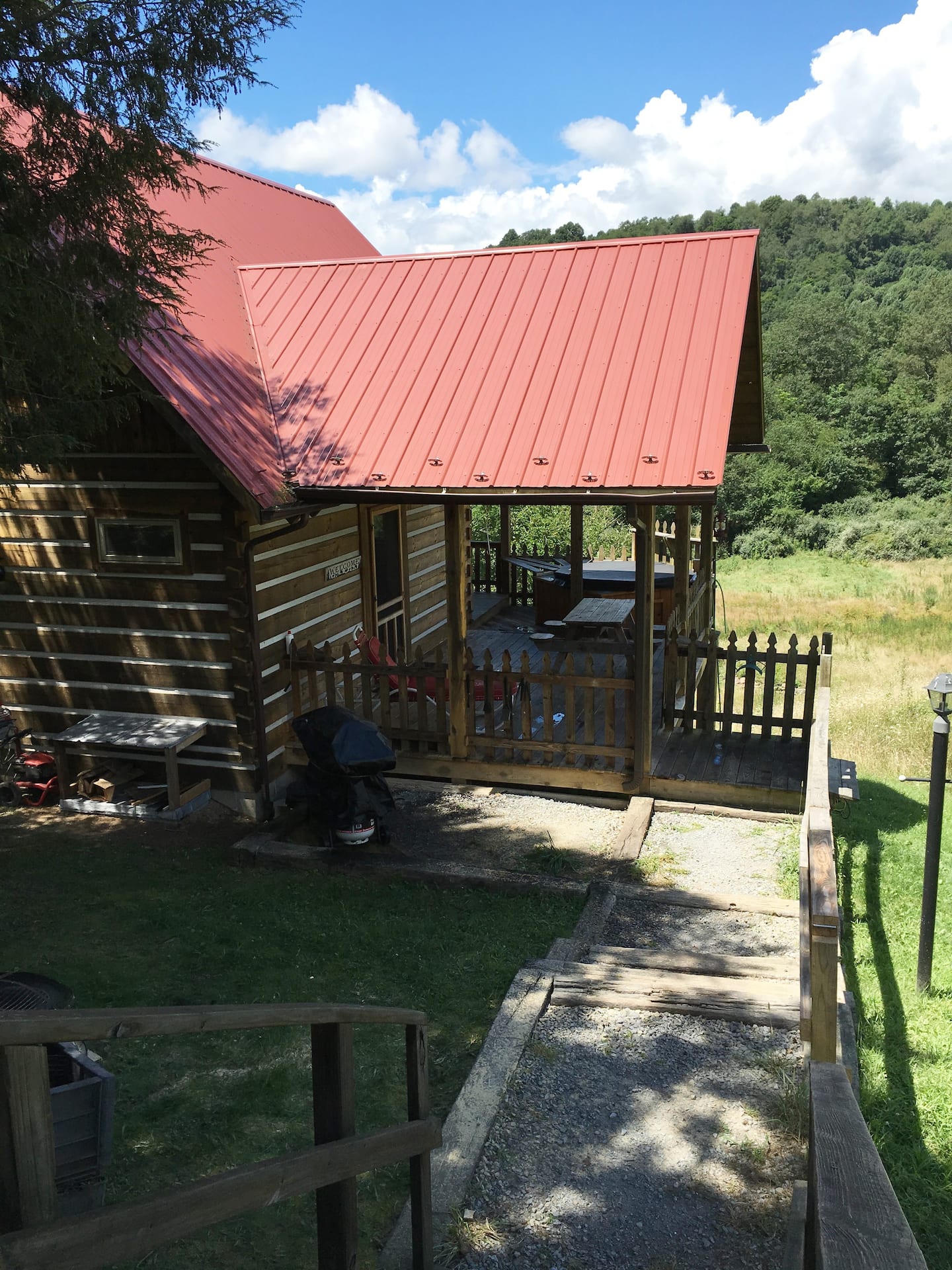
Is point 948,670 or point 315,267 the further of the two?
point 948,670

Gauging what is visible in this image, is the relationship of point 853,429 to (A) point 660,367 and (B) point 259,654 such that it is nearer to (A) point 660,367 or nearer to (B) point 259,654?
(A) point 660,367

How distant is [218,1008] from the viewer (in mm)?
2303

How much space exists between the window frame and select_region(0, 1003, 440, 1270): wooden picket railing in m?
7.05

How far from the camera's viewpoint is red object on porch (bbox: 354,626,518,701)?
10164mm

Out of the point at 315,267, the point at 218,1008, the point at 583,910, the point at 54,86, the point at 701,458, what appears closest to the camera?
the point at 218,1008

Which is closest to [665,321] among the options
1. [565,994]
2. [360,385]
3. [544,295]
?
[544,295]

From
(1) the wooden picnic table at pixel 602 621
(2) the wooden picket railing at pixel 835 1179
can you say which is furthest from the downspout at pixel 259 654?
(2) the wooden picket railing at pixel 835 1179

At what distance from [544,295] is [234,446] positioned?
13.9 ft

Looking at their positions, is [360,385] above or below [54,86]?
below

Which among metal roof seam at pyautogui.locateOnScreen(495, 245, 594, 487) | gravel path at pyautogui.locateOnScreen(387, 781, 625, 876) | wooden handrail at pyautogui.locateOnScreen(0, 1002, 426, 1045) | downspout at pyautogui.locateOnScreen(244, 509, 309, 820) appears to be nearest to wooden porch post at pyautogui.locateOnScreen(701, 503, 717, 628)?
metal roof seam at pyautogui.locateOnScreen(495, 245, 594, 487)

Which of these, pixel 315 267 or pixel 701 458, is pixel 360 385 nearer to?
pixel 315 267

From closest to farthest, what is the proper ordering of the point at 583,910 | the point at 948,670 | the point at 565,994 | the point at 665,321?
the point at 565,994
the point at 583,910
the point at 665,321
the point at 948,670

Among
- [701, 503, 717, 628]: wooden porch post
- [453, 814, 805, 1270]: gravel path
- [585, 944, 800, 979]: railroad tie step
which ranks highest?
[701, 503, 717, 628]: wooden porch post

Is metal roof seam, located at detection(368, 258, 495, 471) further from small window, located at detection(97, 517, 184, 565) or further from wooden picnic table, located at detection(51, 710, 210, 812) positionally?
wooden picnic table, located at detection(51, 710, 210, 812)
